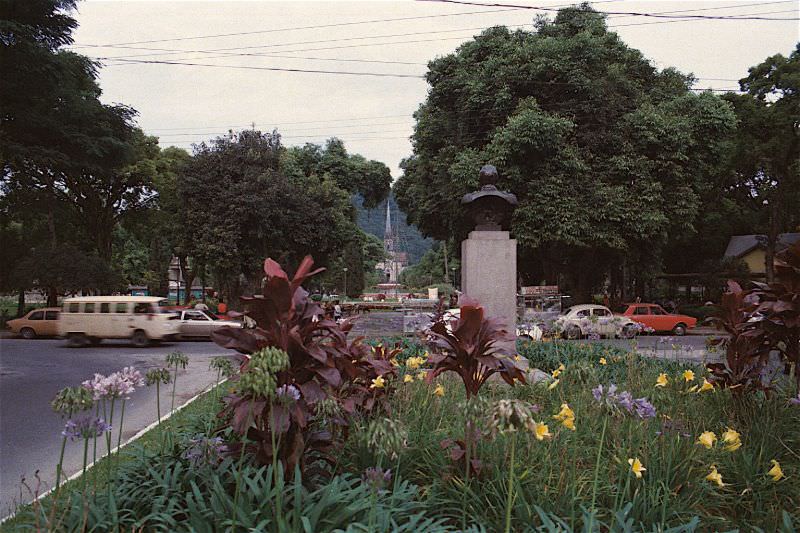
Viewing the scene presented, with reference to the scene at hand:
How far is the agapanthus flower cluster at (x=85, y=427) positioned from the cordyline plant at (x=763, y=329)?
4.92 meters

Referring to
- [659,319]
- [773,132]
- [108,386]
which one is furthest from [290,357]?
[773,132]

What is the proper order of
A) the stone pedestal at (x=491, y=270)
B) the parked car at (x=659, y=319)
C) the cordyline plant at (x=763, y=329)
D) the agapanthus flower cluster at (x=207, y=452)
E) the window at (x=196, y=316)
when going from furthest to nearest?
the parked car at (x=659, y=319) < the window at (x=196, y=316) < the stone pedestal at (x=491, y=270) < the cordyline plant at (x=763, y=329) < the agapanthus flower cluster at (x=207, y=452)

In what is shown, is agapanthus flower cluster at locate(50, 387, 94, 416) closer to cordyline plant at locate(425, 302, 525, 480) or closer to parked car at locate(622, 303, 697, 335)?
cordyline plant at locate(425, 302, 525, 480)

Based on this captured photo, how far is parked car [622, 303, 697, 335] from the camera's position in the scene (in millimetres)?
22953

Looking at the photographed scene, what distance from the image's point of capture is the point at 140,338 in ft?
61.9

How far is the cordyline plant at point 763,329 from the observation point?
4.85 metres

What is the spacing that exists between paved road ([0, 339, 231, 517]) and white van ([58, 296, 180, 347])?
0.50m

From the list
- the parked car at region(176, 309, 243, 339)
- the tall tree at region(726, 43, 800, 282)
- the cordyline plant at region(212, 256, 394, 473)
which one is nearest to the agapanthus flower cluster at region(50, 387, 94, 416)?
the cordyline plant at region(212, 256, 394, 473)

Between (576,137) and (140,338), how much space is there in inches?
697

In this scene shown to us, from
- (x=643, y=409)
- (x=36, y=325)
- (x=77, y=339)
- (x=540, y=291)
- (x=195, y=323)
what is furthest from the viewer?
(x=540, y=291)

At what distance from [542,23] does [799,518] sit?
24558mm

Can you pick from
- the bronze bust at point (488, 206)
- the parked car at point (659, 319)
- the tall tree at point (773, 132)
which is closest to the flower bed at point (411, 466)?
the bronze bust at point (488, 206)

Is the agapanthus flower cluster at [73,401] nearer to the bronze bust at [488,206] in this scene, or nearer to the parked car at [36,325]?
the bronze bust at [488,206]

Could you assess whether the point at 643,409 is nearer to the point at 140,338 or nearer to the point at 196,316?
the point at 140,338
